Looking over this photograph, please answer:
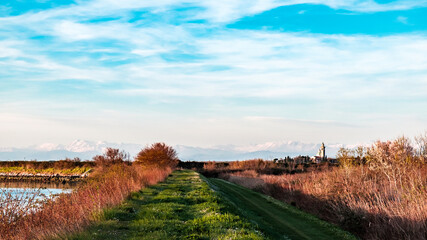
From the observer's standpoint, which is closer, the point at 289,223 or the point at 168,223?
the point at 168,223

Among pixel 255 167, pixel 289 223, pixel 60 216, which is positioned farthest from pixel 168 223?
pixel 255 167

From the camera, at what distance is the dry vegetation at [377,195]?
16.7 metres

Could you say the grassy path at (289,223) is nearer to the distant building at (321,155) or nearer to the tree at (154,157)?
the tree at (154,157)

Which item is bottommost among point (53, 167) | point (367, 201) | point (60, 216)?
point (367, 201)

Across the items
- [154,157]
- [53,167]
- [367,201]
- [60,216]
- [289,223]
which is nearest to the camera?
[60,216]

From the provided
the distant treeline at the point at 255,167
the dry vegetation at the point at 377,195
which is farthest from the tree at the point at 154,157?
the dry vegetation at the point at 377,195

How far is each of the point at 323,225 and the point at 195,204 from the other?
7.54 meters

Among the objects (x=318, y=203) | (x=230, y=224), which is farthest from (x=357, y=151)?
(x=230, y=224)

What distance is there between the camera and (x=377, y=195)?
22266 millimetres

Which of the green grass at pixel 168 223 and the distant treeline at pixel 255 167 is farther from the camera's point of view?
the distant treeline at pixel 255 167

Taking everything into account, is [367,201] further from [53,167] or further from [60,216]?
[53,167]

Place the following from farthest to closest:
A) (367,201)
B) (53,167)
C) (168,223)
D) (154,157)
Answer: (53,167) < (154,157) < (367,201) < (168,223)

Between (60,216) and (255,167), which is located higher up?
(255,167)

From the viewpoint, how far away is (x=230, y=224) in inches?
531
